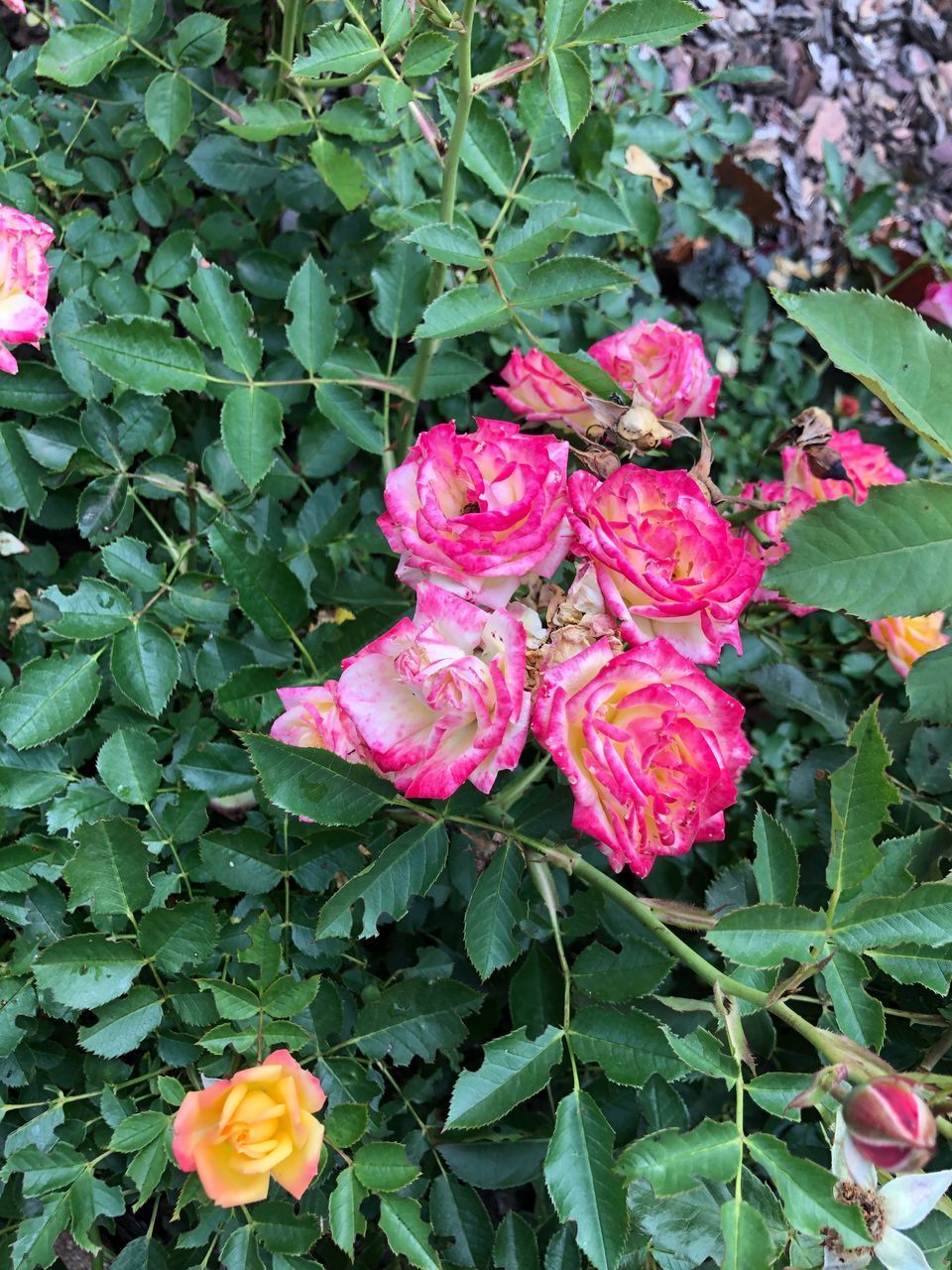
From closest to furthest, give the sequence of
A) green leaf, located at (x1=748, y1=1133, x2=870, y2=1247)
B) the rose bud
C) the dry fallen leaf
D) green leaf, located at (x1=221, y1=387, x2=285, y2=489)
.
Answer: the rose bud < green leaf, located at (x1=748, y1=1133, x2=870, y2=1247) < green leaf, located at (x1=221, y1=387, x2=285, y2=489) < the dry fallen leaf

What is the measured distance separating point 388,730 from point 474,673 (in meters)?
0.11

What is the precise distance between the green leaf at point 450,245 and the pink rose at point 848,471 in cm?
46

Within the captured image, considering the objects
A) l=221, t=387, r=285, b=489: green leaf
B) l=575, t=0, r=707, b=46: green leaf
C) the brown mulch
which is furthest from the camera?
the brown mulch

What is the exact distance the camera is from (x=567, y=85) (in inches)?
39.5

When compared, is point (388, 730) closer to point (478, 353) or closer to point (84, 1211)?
point (84, 1211)

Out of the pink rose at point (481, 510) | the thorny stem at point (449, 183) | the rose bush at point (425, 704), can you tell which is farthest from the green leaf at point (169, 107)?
the pink rose at point (481, 510)

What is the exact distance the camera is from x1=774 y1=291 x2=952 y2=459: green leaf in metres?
0.87

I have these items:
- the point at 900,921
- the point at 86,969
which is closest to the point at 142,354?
the point at 86,969

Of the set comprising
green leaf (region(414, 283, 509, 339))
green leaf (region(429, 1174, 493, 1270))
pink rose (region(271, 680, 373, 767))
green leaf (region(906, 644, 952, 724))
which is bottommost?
green leaf (region(429, 1174, 493, 1270))

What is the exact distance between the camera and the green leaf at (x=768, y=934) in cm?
85

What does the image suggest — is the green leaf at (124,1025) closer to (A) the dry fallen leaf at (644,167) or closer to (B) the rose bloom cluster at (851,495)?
(B) the rose bloom cluster at (851,495)

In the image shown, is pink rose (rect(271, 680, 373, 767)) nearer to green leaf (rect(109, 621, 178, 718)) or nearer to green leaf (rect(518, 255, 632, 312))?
green leaf (rect(109, 621, 178, 718))

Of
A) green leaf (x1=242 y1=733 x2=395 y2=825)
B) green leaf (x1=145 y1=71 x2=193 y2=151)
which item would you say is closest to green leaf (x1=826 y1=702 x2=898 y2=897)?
green leaf (x1=242 y1=733 x2=395 y2=825)

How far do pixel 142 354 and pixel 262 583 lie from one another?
316mm
